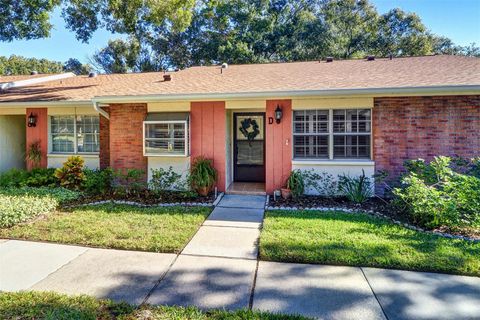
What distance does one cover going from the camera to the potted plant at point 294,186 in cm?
711

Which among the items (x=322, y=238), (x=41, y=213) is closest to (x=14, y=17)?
(x=41, y=213)

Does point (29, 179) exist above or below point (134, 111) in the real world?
below

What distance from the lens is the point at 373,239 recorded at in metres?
4.59

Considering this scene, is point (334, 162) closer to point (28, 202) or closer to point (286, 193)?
point (286, 193)

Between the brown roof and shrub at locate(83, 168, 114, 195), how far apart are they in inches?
84.5

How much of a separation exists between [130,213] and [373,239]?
4.48 meters

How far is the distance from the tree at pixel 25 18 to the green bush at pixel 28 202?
596 centimetres

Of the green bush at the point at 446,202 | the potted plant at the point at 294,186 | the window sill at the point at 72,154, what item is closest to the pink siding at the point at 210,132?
the potted plant at the point at 294,186

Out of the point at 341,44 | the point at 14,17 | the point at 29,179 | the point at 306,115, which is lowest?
the point at 29,179

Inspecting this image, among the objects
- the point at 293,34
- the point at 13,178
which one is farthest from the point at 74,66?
the point at 13,178

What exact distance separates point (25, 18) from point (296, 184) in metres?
10.4

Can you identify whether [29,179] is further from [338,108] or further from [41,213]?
[338,108]

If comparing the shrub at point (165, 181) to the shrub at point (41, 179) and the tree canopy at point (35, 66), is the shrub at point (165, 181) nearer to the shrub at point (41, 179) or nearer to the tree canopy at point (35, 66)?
the shrub at point (41, 179)

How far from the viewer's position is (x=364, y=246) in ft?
14.1
